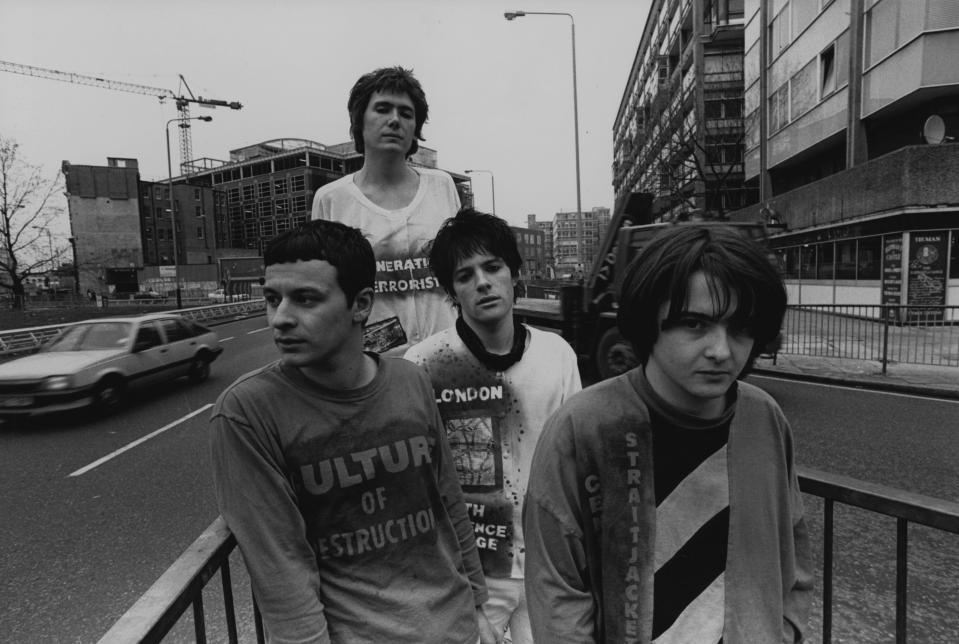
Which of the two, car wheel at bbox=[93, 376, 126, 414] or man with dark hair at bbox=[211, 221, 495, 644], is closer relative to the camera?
man with dark hair at bbox=[211, 221, 495, 644]

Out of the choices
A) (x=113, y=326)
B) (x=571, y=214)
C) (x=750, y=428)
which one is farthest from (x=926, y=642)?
(x=571, y=214)

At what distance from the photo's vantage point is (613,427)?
1174 mm

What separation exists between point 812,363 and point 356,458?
11.3m

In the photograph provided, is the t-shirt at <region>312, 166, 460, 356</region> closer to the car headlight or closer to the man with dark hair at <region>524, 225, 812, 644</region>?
the man with dark hair at <region>524, 225, 812, 644</region>

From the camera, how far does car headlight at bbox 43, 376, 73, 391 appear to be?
24.3 feet

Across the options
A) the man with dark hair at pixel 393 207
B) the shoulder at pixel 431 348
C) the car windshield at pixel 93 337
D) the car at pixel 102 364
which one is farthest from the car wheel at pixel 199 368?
the shoulder at pixel 431 348

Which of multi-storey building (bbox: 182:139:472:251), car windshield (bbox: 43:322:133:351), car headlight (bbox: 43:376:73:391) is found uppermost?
multi-storey building (bbox: 182:139:472:251)

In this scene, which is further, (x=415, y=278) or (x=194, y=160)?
(x=194, y=160)

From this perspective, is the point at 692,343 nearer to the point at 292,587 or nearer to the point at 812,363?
the point at 292,587

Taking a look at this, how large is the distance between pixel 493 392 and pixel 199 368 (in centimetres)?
1042

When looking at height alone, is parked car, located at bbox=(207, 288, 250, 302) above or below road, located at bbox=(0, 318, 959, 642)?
above

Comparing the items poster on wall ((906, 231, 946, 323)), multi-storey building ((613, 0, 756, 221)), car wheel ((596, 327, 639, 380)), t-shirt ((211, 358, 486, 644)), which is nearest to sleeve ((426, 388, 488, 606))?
t-shirt ((211, 358, 486, 644))

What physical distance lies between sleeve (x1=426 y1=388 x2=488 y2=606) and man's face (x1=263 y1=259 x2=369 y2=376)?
34 cm

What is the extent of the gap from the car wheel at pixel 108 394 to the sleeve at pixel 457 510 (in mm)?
8330
